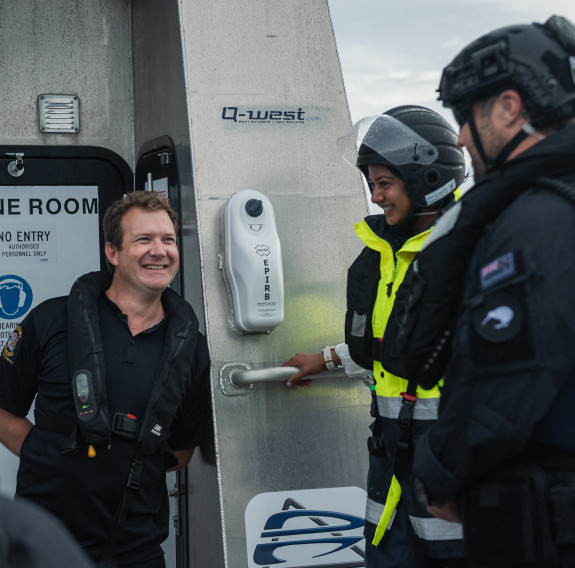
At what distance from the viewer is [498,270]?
1.72 m

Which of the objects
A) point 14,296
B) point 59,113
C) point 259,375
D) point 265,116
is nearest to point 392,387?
point 259,375

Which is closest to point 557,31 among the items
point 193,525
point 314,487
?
point 314,487

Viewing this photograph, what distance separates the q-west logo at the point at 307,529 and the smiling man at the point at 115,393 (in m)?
0.33

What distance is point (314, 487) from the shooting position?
308cm

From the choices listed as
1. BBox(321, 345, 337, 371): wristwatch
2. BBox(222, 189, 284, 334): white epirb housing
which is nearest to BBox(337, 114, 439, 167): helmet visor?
BBox(222, 189, 284, 334): white epirb housing

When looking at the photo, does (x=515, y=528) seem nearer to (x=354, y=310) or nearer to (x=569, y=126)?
(x=569, y=126)

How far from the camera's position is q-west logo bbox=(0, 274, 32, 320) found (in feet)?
11.7

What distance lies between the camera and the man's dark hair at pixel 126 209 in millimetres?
2918

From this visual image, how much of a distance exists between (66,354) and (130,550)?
1.99 feet

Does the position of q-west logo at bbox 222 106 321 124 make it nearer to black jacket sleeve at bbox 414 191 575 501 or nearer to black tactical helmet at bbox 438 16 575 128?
black tactical helmet at bbox 438 16 575 128

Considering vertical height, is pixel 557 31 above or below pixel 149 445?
above

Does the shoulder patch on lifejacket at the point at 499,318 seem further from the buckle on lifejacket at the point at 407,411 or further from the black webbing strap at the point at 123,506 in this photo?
the black webbing strap at the point at 123,506

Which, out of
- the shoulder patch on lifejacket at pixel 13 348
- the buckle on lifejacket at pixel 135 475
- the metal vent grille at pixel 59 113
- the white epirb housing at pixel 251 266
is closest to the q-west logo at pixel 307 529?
the buckle on lifejacket at pixel 135 475

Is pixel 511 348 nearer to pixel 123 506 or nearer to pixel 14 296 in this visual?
pixel 123 506
